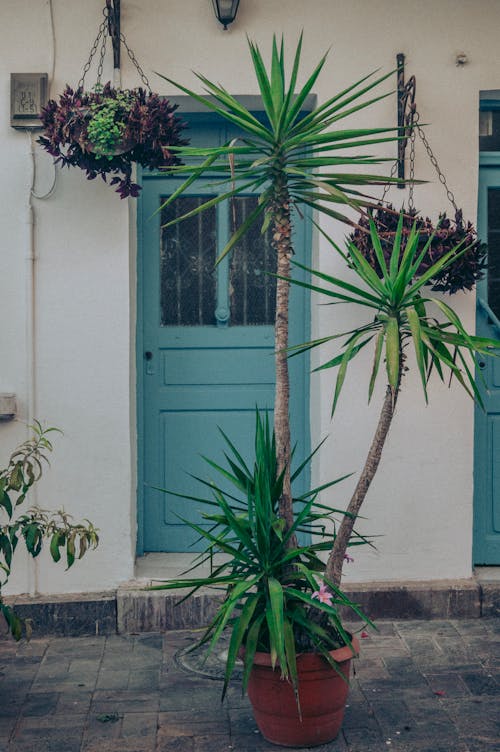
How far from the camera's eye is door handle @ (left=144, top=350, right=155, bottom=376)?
553cm

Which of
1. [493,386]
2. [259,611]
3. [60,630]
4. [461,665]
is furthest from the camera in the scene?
[493,386]

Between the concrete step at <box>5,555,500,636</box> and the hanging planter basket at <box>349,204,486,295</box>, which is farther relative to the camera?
the concrete step at <box>5,555,500,636</box>

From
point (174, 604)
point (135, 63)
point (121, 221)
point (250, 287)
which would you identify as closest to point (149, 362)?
point (250, 287)

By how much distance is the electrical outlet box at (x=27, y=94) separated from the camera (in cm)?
503

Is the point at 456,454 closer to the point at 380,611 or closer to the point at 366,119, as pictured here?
the point at 380,611

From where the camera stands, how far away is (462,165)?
5.20m

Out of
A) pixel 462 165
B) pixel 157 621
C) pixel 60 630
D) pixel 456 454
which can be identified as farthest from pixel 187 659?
pixel 462 165

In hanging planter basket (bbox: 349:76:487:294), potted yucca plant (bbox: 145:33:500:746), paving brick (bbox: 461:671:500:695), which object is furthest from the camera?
hanging planter basket (bbox: 349:76:487:294)

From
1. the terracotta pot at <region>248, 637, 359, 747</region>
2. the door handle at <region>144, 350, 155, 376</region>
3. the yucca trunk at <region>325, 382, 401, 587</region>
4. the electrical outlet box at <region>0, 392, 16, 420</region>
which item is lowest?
the terracotta pot at <region>248, 637, 359, 747</region>

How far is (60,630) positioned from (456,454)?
7.21 ft

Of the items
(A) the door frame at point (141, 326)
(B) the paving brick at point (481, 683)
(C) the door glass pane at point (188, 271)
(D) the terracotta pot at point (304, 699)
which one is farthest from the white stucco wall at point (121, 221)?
(D) the terracotta pot at point (304, 699)

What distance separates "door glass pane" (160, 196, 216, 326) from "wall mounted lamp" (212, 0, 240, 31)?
956 mm

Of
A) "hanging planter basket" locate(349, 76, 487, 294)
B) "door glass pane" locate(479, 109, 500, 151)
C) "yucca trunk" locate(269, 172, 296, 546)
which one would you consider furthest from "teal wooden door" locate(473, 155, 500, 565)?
"yucca trunk" locate(269, 172, 296, 546)

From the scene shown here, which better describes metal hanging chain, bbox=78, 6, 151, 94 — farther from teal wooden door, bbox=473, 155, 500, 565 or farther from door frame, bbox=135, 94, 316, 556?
teal wooden door, bbox=473, 155, 500, 565
